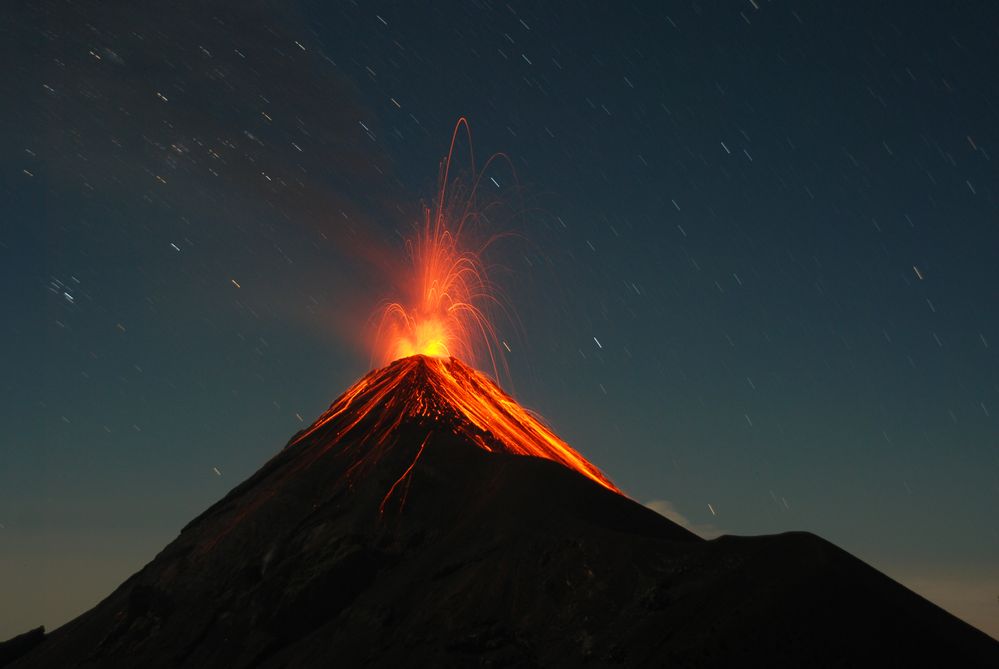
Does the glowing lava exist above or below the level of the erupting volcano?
above

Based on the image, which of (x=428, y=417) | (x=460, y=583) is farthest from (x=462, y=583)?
(x=428, y=417)

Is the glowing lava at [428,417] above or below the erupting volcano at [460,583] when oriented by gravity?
above

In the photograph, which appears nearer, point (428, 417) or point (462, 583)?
point (462, 583)

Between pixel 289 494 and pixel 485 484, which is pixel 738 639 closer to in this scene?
pixel 485 484

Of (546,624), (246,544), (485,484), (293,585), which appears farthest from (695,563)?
(246,544)

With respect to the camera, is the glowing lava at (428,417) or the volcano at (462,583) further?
the glowing lava at (428,417)

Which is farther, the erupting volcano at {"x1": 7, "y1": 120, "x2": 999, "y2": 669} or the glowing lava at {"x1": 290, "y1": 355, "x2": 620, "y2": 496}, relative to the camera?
the glowing lava at {"x1": 290, "y1": 355, "x2": 620, "y2": 496}

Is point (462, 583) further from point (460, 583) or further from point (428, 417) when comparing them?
point (428, 417)

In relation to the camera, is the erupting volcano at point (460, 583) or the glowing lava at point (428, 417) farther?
the glowing lava at point (428, 417)
